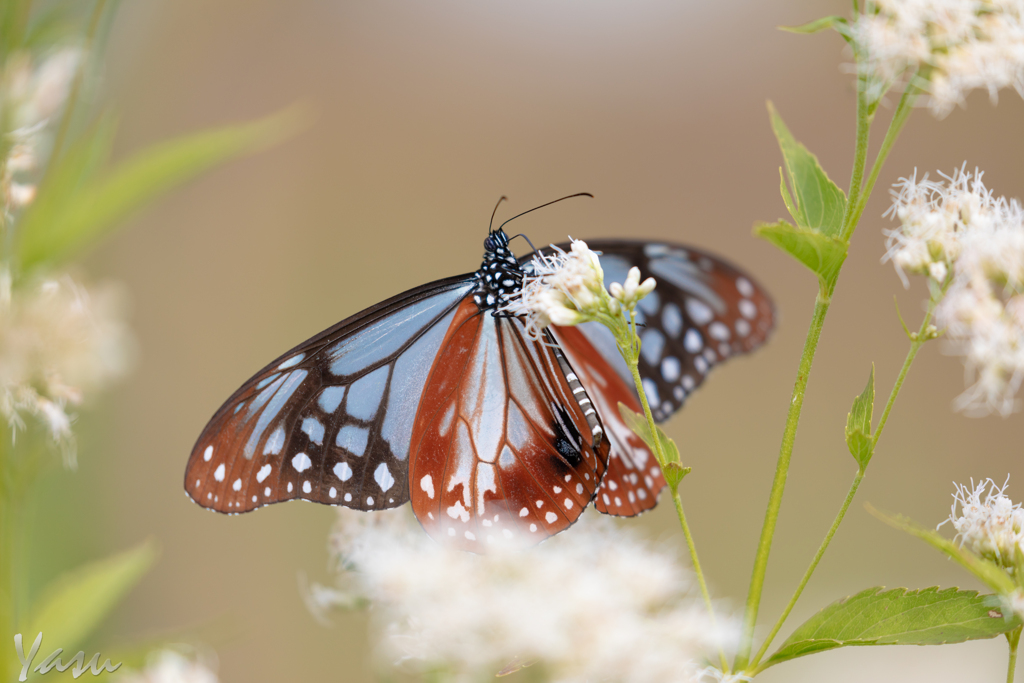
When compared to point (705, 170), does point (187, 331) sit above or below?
below

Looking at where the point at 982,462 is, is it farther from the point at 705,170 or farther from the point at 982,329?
the point at 982,329

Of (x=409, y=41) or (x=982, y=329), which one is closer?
(x=982, y=329)

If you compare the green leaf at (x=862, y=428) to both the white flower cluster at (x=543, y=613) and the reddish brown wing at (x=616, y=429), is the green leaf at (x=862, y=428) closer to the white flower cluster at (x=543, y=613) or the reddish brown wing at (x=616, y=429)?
the white flower cluster at (x=543, y=613)

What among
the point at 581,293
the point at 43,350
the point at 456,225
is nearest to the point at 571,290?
the point at 581,293

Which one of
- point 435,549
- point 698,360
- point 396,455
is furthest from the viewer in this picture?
point 698,360

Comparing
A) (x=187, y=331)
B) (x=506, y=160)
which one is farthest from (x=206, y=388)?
(x=506, y=160)

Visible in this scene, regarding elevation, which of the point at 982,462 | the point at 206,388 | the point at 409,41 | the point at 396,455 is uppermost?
the point at 409,41

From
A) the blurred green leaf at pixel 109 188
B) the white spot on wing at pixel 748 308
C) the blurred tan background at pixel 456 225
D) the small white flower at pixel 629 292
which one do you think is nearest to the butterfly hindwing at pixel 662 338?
the white spot on wing at pixel 748 308
